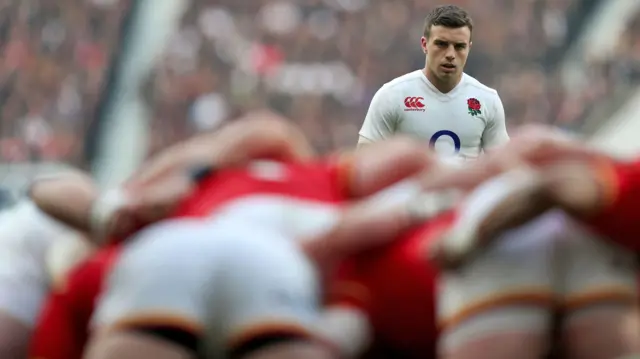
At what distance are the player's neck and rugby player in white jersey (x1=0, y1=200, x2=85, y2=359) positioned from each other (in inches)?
40.5

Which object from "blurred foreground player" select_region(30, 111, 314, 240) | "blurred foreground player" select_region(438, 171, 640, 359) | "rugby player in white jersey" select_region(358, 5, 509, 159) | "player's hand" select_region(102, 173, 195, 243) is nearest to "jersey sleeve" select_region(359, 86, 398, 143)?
"rugby player in white jersey" select_region(358, 5, 509, 159)

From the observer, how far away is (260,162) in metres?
2.22

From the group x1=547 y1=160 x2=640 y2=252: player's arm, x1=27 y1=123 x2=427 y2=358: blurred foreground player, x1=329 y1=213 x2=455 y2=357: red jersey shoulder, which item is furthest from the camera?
x1=27 y1=123 x2=427 y2=358: blurred foreground player

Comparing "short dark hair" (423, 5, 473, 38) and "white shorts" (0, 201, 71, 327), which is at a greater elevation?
"short dark hair" (423, 5, 473, 38)

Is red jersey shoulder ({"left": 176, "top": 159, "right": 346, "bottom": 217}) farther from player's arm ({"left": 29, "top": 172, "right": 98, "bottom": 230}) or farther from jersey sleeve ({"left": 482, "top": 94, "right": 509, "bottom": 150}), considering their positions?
jersey sleeve ({"left": 482, "top": 94, "right": 509, "bottom": 150})

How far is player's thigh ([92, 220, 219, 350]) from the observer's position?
183cm

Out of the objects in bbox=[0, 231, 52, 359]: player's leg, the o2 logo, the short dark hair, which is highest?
the short dark hair

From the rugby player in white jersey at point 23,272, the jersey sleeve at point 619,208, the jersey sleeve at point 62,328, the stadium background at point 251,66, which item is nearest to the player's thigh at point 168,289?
the jersey sleeve at point 62,328

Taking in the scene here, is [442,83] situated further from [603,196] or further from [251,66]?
[251,66]

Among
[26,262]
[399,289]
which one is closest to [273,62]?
[26,262]

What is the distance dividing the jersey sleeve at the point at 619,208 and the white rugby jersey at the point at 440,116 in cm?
105

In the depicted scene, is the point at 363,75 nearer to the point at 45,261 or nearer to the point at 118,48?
the point at 118,48

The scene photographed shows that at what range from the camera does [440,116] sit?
2.91 meters

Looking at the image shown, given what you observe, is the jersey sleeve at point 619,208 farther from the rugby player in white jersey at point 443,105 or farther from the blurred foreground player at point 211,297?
the rugby player in white jersey at point 443,105
